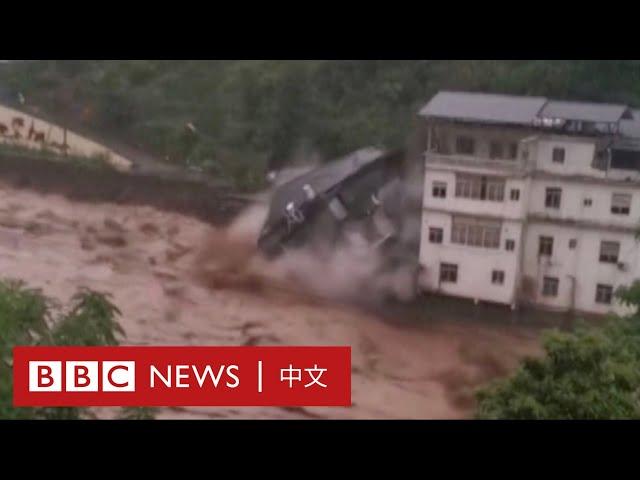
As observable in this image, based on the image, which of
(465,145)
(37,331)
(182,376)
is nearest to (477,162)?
(465,145)

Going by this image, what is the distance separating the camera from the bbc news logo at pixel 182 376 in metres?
2.78

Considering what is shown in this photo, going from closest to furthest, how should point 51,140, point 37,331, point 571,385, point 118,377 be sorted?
1. point 571,385
2. point 37,331
3. point 118,377
4. point 51,140

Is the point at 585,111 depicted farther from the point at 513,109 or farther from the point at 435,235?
the point at 435,235

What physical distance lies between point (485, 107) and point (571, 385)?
0.94 metres

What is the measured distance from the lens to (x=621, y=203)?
296 centimetres

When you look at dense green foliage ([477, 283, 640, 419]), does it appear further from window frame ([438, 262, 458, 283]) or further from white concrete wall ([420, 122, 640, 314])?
window frame ([438, 262, 458, 283])

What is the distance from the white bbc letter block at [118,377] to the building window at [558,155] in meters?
1.49

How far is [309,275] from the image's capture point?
10.5 feet

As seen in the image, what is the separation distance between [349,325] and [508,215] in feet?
2.08

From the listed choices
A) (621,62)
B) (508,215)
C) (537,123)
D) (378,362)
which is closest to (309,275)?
(378,362)

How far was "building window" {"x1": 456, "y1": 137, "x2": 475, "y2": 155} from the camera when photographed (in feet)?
10.1

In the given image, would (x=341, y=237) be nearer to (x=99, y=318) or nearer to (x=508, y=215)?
(x=508, y=215)

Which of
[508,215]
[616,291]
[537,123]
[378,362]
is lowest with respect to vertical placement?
[378,362]

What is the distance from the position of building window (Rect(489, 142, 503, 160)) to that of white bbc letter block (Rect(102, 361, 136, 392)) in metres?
1.32
